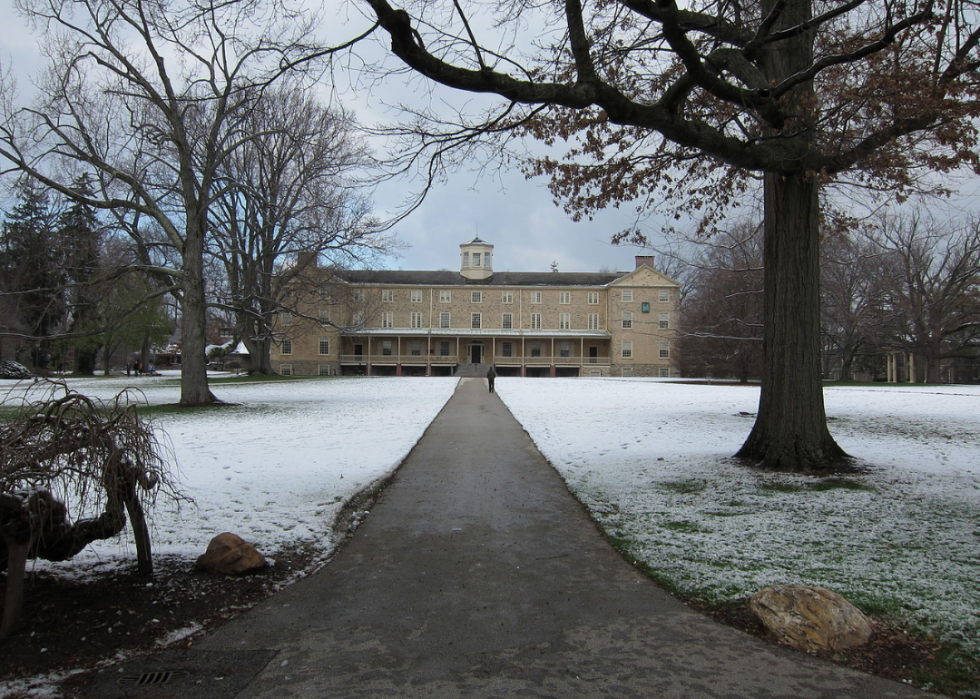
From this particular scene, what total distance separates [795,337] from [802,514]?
3086 millimetres

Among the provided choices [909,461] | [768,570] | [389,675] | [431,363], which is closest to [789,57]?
[909,461]

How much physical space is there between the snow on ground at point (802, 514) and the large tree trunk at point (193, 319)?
1224 centimetres

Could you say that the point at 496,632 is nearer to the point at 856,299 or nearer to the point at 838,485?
the point at 838,485

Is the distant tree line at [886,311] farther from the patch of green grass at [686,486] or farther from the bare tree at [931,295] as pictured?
the patch of green grass at [686,486]

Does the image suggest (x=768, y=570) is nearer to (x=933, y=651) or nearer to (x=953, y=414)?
(x=933, y=651)

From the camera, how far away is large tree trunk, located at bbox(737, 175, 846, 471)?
8648 mm

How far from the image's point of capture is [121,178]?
18.1 m

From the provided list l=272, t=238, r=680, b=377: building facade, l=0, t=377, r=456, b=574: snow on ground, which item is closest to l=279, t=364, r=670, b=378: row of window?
l=272, t=238, r=680, b=377: building facade

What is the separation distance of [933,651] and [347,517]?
5038 mm

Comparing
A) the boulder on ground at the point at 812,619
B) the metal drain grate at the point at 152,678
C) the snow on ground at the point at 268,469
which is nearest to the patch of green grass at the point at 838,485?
the boulder on ground at the point at 812,619

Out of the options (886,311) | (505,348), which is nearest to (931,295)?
(886,311)

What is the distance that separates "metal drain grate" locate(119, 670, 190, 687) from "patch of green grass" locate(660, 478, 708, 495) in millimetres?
5729

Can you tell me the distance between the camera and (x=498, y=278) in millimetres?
61969

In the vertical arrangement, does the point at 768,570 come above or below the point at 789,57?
below
